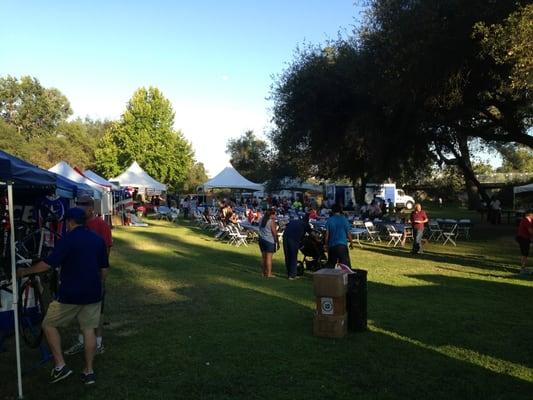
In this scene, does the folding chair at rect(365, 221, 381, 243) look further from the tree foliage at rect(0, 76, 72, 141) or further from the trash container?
the tree foliage at rect(0, 76, 72, 141)

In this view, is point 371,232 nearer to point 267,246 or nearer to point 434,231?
point 434,231

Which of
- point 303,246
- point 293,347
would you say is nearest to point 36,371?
point 293,347

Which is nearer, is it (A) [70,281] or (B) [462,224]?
(A) [70,281]

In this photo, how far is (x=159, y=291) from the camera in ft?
32.0

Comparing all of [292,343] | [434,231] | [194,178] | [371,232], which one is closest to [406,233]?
[371,232]

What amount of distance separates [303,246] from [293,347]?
6.33 metres

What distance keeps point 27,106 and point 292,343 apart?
72537 mm

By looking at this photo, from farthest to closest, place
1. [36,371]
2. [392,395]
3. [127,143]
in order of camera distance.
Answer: [127,143] → [36,371] → [392,395]

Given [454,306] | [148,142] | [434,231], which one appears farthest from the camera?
[148,142]

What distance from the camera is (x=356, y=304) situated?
678cm

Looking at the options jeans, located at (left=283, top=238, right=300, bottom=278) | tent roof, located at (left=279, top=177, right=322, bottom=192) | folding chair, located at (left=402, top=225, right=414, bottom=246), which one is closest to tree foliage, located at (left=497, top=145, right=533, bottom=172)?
tent roof, located at (left=279, top=177, right=322, bottom=192)

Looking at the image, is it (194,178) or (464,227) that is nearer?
(464,227)

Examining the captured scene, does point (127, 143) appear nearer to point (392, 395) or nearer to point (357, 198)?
point (357, 198)

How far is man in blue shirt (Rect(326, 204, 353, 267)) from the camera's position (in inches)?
378
